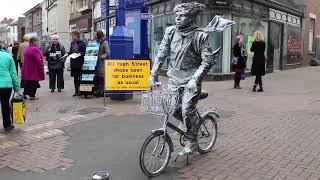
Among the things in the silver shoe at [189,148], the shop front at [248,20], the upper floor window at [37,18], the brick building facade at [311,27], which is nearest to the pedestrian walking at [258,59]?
the shop front at [248,20]

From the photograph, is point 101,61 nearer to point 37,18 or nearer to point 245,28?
point 245,28

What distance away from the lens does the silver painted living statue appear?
5629 mm

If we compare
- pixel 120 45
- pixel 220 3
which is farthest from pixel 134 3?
pixel 120 45

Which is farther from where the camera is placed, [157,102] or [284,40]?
[284,40]

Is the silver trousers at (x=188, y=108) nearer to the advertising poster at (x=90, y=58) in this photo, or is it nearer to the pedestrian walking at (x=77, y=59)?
the advertising poster at (x=90, y=58)

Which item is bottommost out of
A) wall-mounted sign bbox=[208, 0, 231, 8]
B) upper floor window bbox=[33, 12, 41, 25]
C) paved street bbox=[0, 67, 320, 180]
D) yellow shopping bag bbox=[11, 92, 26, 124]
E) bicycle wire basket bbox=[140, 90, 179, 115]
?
paved street bbox=[0, 67, 320, 180]

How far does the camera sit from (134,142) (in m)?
7.11

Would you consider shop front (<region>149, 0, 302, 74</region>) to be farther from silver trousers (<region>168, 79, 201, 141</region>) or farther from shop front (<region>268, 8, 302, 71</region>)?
silver trousers (<region>168, 79, 201, 141</region>)

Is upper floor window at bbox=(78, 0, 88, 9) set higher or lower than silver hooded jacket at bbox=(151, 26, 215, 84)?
higher

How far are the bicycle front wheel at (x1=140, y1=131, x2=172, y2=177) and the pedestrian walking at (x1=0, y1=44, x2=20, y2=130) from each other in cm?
334

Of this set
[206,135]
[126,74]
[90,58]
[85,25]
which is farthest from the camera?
[85,25]

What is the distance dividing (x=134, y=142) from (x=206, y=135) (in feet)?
4.09

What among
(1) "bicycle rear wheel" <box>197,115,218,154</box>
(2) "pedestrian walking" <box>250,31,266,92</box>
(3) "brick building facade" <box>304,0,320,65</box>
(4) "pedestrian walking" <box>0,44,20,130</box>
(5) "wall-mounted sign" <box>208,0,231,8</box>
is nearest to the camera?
(1) "bicycle rear wheel" <box>197,115,218,154</box>

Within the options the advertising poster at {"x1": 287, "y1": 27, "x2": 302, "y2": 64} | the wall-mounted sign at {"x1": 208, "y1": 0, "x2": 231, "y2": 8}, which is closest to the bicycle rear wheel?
the wall-mounted sign at {"x1": 208, "y1": 0, "x2": 231, "y2": 8}
